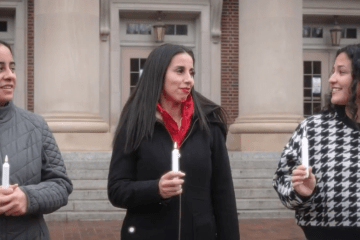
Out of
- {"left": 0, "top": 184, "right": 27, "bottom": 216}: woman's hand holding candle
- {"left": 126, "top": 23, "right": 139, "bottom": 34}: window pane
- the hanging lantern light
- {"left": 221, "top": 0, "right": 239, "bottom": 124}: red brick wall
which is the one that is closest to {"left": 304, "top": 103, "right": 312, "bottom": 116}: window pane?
the hanging lantern light

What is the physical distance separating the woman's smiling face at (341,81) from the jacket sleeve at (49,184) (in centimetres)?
127

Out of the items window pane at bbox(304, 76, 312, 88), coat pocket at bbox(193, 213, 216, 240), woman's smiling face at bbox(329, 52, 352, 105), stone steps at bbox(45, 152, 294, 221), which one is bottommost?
stone steps at bbox(45, 152, 294, 221)

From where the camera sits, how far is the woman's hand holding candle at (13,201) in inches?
106

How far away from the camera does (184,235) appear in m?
3.17

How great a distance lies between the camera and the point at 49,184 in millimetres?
3000

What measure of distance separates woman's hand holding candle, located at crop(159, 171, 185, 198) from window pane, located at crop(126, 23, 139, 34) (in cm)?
1370

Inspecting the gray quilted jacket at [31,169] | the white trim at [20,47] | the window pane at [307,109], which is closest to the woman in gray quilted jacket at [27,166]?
the gray quilted jacket at [31,169]

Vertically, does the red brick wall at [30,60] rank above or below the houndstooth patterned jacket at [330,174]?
above

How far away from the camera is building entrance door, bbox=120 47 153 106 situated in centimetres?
1625

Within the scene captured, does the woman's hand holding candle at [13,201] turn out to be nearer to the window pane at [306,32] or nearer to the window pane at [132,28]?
the window pane at [132,28]

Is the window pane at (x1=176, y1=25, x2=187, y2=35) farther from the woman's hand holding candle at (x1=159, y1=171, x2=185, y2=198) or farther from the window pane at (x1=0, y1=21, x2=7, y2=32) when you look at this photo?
the woman's hand holding candle at (x1=159, y1=171, x2=185, y2=198)

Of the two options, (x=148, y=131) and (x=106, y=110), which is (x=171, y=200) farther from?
(x=106, y=110)

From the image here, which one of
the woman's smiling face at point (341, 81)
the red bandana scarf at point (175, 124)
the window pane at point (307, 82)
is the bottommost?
the red bandana scarf at point (175, 124)

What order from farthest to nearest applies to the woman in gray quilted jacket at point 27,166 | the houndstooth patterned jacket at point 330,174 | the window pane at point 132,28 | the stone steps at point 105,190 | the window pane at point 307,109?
the window pane at point 307,109
the window pane at point 132,28
the stone steps at point 105,190
the houndstooth patterned jacket at point 330,174
the woman in gray quilted jacket at point 27,166
